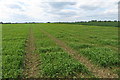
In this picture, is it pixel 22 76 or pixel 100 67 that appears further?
pixel 100 67

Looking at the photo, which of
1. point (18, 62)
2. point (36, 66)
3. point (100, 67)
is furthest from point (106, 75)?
point (18, 62)

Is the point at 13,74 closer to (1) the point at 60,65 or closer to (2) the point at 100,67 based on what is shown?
(1) the point at 60,65

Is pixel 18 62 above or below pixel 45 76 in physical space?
above

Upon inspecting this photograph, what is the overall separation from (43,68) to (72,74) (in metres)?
1.85

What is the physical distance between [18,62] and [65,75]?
11.2 feet

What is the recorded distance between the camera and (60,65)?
6715 millimetres

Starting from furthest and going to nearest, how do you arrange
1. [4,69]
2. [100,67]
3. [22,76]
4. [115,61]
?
[115,61]
[100,67]
[4,69]
[22,76]

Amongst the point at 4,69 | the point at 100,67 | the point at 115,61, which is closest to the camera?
the point at 4,69

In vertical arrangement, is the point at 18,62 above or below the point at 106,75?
above

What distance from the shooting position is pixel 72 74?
592cm

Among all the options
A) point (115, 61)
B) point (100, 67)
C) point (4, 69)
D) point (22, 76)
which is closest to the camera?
point (22, 76)

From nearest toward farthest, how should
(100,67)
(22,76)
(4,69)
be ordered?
(22,76) < (4,69) < (100,67)

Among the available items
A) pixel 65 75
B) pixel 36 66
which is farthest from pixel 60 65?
pixel 36 66

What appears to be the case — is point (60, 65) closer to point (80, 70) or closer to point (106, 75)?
point (80, 70)
